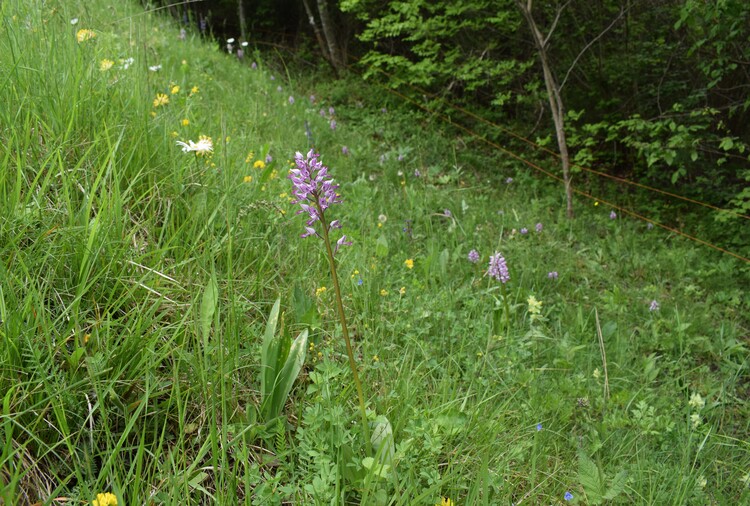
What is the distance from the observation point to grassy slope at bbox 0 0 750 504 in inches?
39.2

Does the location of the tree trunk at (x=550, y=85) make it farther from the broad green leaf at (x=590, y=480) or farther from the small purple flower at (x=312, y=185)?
the small purple flower at (x=312, y=185)

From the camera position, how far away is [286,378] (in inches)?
48.7

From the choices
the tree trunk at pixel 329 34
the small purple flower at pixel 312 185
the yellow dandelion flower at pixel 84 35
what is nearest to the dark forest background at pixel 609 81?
the tree trunk at pixel 329 34

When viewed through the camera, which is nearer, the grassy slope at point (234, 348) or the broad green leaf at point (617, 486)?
the grassy slope at point (234, 348)

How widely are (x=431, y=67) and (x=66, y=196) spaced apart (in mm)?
5747

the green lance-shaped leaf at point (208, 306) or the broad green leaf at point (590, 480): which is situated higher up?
the green lance-shaped leaf at point (208, 306)

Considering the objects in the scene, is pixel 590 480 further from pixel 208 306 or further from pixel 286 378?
pixel 208 306

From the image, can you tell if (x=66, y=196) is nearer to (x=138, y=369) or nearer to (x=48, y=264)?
(x=48, y=264)

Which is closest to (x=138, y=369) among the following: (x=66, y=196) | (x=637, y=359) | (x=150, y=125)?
(x=66, y=196)

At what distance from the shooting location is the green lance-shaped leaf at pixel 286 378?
121 centimetres

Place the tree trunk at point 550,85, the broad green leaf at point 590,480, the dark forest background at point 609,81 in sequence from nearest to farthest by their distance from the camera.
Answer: the broad green leaf at point 590,480
the tree trunk at point 550,85
the dark forest background at point 609,81

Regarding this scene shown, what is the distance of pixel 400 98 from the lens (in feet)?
24.8

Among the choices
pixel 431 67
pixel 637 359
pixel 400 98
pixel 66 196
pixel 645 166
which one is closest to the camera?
pixel 66 196

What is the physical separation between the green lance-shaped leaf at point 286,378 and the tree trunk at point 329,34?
7.53m
